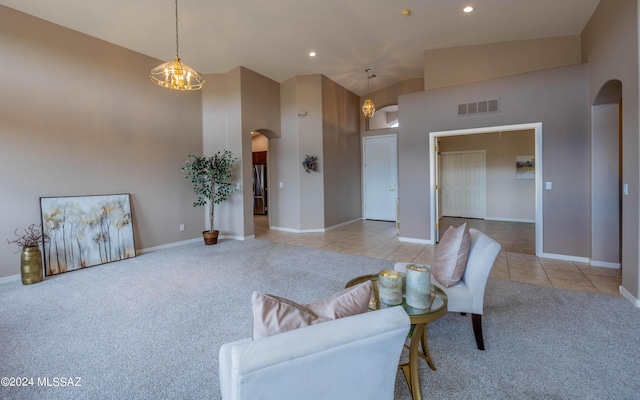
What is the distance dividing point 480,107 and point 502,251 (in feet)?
8.23

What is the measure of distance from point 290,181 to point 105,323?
4.90 metres

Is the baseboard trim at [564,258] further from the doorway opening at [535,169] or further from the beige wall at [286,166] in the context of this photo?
the beige wall at [286,166]

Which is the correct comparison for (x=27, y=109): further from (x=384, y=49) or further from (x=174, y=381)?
(x=384, y=49)

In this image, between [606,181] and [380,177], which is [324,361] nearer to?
[606,181]

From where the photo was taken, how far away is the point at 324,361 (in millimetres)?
866

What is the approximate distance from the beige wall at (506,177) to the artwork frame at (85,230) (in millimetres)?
9012

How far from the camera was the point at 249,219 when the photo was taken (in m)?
6.29

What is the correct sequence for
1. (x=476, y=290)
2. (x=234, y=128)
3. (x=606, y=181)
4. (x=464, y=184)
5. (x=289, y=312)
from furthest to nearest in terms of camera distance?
(x=464, y=184) < (x=234, y=128) < (x=606, y=181) < (x=476, y=290) < (x=289, y=312)

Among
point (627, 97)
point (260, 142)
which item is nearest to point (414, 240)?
point (627, 97)

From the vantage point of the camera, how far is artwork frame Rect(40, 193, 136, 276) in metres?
4.11

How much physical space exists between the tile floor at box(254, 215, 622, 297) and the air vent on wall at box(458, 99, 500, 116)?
242 centimetres

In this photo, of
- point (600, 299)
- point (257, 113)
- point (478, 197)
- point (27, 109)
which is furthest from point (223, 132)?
point (478, 197)

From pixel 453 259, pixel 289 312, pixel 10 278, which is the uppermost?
pixel 289 312

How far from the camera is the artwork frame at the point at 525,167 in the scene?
7.86 meters
